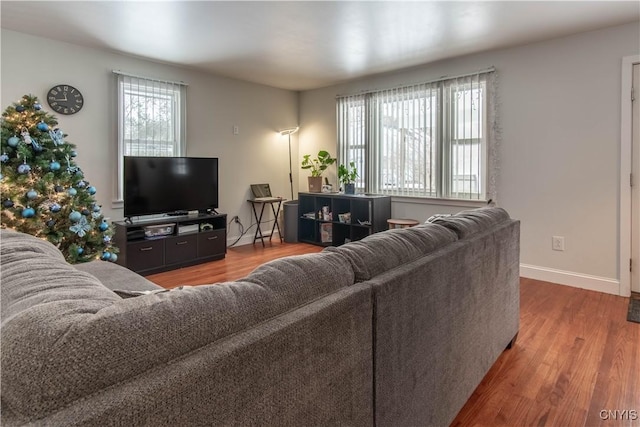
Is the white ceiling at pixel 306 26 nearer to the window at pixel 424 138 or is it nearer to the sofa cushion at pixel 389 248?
the window at pixel 424 138

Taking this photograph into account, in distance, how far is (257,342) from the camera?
30.5 inches

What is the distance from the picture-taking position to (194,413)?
666mm

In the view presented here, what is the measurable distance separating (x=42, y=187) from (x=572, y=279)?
471cm

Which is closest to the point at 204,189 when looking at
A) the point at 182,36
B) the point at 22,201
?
the point at 182,36

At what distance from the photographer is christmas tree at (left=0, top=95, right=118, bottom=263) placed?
2785 millimetres

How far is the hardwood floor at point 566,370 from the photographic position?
1773mm

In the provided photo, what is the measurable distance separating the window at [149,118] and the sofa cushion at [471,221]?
3780mm

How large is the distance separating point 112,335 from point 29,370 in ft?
0.37

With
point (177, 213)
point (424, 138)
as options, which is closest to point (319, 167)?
point (424, 138)

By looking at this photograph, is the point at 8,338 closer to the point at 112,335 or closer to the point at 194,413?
the point at 112,335

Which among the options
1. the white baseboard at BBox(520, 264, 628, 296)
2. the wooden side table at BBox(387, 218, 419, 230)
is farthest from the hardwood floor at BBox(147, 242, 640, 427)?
the wooden side table at BBox(387, 218, 419, 230)

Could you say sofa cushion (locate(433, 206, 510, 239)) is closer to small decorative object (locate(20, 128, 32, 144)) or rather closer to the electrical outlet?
the electrical outlet

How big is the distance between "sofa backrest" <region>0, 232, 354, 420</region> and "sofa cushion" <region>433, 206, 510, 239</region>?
1.01m

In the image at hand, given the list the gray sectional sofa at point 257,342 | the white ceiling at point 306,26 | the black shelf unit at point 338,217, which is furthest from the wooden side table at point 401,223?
the gray sectional sofa at point 257,342
